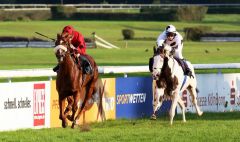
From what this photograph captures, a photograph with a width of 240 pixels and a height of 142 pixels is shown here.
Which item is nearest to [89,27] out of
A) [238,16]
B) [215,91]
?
[238,16]

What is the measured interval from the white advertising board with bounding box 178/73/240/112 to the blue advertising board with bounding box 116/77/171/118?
1224 mm

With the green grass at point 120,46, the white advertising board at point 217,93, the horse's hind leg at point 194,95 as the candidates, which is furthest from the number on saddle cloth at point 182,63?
the green grass at point 120,46

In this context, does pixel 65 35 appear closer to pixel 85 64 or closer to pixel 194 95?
pixel 85 64

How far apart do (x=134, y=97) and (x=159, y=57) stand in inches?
80.4

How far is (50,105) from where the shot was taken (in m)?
17.0

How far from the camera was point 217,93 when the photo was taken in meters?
21.3

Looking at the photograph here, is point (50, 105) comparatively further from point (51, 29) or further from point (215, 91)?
point (51, 29)

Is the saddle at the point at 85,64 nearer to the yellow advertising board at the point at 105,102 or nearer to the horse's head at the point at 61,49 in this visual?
the yellow advertising board at the point at 105,102

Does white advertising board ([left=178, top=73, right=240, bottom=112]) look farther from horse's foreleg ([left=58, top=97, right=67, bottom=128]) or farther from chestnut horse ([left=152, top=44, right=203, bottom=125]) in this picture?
horse's foreleg ([left=58, top=97, right=67, bottom=128])

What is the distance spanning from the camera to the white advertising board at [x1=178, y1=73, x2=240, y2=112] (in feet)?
68.6

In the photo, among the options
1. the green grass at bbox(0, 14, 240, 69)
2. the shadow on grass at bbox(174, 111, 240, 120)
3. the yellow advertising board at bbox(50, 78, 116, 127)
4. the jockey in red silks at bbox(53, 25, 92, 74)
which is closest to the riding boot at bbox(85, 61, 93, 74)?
the jockey in red silks at bbox(53, 25, 92, 74)

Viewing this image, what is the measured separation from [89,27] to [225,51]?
24.4 metres

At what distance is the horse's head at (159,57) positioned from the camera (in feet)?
57.1

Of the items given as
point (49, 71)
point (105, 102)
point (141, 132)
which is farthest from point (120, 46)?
point (141, 132)
